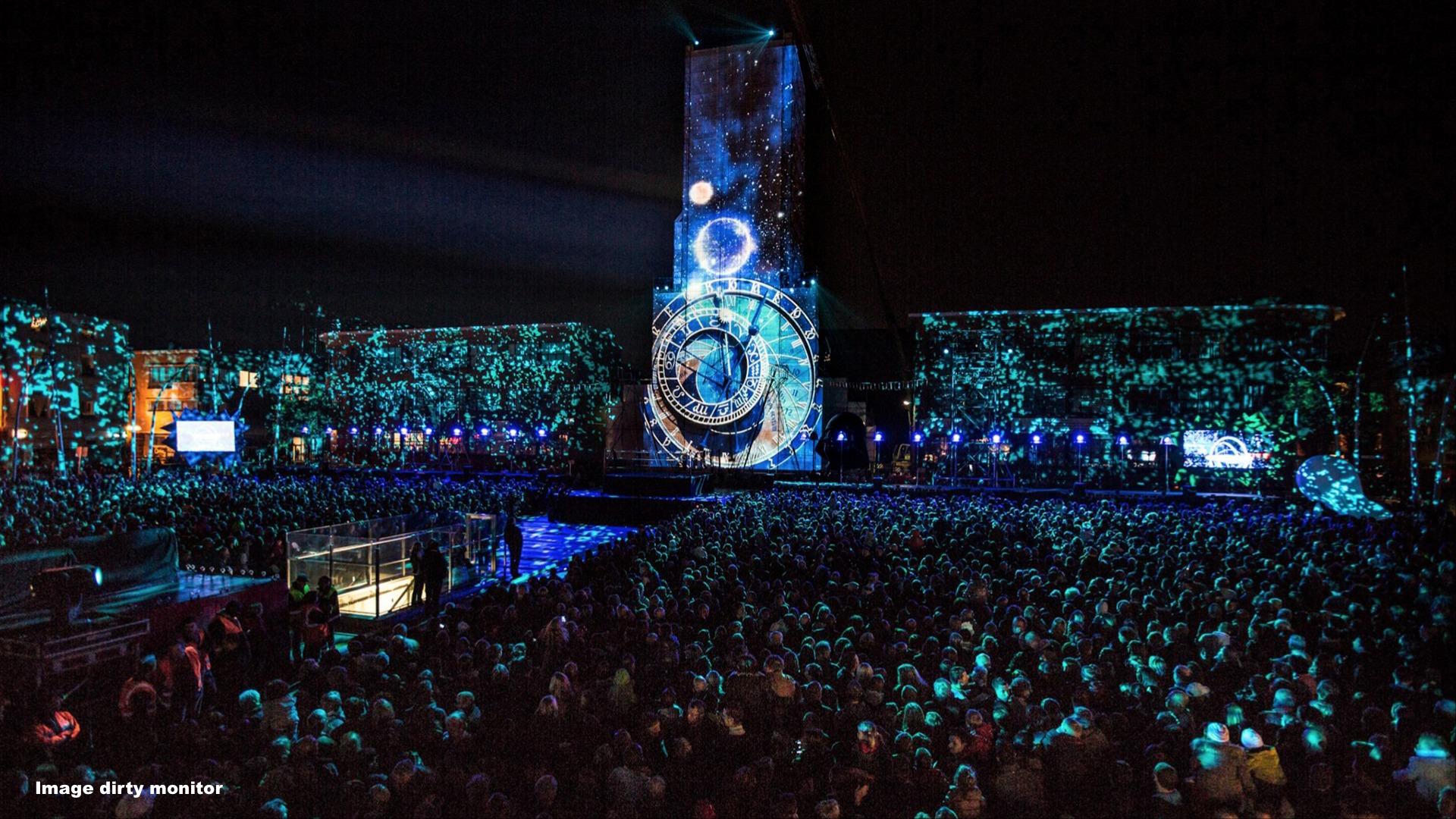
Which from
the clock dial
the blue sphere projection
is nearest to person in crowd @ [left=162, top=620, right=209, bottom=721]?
the clock dial

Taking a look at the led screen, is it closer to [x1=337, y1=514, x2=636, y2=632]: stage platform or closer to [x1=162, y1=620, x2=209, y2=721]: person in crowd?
[x1=337, y1=514, x2=636, y2=632]: stage platform

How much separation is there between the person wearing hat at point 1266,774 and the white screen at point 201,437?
3563 centimetres

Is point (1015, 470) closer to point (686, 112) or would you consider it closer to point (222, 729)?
point (686, 112)

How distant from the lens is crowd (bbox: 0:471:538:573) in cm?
1242

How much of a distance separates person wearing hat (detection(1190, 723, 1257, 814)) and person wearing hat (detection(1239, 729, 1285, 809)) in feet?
0.33

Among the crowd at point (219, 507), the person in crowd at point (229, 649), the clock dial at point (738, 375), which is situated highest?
the clock dial at point (738, 375)

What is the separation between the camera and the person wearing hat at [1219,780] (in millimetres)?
4078

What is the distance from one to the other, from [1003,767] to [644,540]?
8.28 m

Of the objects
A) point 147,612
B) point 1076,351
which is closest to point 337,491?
point 147,612

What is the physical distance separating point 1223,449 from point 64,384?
68.0m

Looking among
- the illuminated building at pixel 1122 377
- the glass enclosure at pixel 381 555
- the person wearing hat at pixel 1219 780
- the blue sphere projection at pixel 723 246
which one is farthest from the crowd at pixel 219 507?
the illuminated building at pixel 1122 377

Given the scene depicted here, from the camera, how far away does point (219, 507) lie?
16.1 metres

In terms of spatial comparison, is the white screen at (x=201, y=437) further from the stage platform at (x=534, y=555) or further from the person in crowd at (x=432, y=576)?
the person in crowd at (x=432, y=576)

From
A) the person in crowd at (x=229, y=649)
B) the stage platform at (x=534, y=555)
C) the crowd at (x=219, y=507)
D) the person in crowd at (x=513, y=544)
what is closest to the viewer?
the person in crowd at (x=229, y=649)
